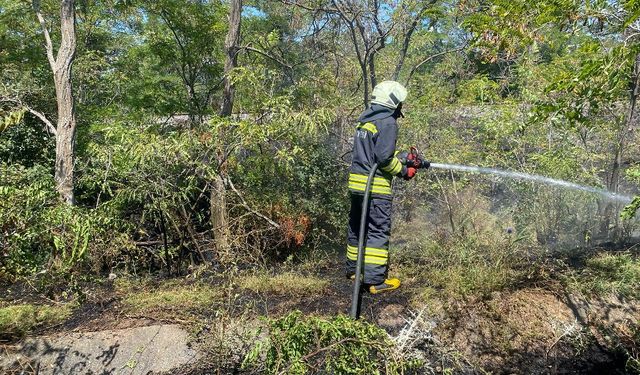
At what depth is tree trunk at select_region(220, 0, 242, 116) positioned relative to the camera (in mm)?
6402

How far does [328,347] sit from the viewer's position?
7.98 ft

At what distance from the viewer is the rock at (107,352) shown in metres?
3.28

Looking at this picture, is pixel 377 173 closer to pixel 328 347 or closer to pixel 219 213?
pixel 328 347

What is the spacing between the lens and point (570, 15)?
3514 millimetres

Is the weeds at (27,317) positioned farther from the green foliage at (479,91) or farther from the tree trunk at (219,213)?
the green foliage at (479,91)

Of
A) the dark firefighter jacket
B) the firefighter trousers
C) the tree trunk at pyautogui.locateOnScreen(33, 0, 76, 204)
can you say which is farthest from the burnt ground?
the tree trunk at pyautogui.locateOnScreen(33, 0, 76, 204)

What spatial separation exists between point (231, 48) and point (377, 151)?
3.28 m

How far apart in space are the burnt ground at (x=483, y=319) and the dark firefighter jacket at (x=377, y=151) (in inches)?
37.8

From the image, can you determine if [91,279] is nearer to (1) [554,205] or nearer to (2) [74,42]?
(2) [74,42]

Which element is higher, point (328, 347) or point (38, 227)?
point (38, 227)

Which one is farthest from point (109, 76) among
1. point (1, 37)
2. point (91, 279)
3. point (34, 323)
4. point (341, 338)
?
point (341, 338)

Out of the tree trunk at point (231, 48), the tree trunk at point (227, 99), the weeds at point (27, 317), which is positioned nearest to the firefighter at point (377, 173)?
the tree trunk at point (227, 99)

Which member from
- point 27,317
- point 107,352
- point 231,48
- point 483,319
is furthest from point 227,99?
point 483,319

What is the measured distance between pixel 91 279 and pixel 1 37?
267 inches
